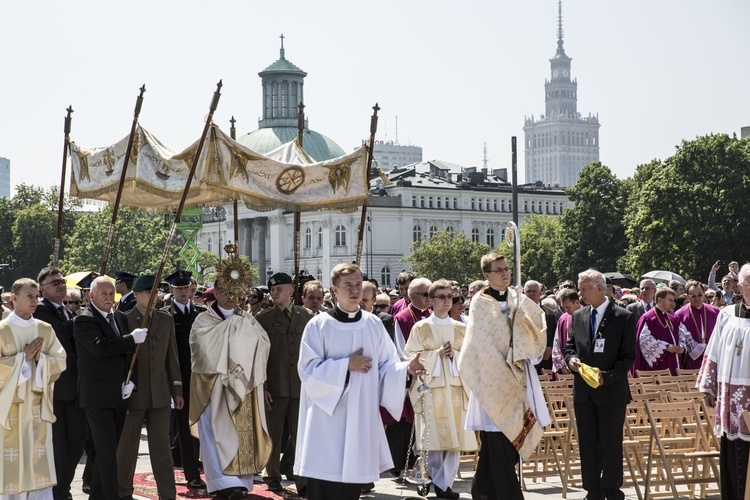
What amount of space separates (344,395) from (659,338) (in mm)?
8066

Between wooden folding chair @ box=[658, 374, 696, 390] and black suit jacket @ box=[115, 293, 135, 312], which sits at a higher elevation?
black suit jacket @ box=[115, 293, 135, 312]

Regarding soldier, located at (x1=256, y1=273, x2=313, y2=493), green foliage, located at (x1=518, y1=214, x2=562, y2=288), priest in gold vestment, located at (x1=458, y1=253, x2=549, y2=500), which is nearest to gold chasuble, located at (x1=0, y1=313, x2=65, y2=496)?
soldier, located at (x1=256, y1=273, x2=313, y2=493)

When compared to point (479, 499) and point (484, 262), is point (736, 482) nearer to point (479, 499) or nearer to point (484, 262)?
point (479, 499)

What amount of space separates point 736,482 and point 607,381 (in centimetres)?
133

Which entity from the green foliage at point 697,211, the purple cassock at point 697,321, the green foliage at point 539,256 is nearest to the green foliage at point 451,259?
the green foliage at point 539,256

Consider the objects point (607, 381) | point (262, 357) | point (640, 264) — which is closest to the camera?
point (607, 381)

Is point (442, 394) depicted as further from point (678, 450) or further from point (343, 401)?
point (343, 401)

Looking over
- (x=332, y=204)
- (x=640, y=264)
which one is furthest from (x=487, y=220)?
(x=332, y=204)

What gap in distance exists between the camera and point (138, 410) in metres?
10.6

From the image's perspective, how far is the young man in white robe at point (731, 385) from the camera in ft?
29.5

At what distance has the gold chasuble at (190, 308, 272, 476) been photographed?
11.4 m

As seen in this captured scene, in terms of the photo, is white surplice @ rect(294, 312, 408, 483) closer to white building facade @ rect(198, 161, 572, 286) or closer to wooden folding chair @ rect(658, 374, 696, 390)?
wooden folding chair @ rect(658, 374, 696, 390)

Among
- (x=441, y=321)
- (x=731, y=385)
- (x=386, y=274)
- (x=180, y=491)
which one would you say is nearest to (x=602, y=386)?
(x=731, y=385)

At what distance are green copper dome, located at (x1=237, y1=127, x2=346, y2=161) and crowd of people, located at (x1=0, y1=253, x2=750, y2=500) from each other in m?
102
